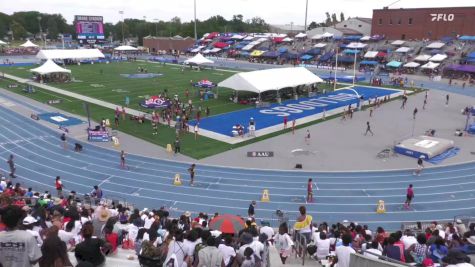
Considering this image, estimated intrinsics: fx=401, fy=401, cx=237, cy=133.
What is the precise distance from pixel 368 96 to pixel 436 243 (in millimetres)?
38330

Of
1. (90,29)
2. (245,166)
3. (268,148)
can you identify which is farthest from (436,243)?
(90,29)

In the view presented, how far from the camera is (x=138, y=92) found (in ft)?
149

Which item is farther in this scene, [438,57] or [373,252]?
[438,57]

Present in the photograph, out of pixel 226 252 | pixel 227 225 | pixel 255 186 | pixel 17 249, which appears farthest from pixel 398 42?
pixel 17 249

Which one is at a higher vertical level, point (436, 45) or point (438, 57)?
point (436, 45)

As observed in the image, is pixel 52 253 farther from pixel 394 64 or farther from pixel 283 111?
pixel 394 64

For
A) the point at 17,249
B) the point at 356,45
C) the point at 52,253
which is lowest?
the point at 52,253

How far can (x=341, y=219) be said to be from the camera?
675 inches

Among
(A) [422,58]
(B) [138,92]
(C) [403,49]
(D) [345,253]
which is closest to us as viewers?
(D) [345,253]

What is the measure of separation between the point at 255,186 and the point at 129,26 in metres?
152

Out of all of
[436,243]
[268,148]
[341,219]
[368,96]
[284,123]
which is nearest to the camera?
Result: [436,243]

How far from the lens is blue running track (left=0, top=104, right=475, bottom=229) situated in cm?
1792

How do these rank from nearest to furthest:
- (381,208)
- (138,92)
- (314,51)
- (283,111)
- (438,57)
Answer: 1. (381,208)
2. (283,111)
3. (138,92)
4. (438,57)
5. (314,51)

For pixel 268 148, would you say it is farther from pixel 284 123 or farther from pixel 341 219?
pixel 341 219
